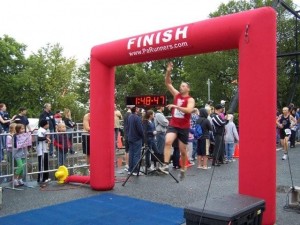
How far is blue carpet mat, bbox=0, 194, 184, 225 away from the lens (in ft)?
20.3

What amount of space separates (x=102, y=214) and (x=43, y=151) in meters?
3.35

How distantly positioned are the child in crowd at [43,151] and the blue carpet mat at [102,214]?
7.27 ft

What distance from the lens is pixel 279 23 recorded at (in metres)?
30.9

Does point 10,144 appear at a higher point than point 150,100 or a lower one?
lower

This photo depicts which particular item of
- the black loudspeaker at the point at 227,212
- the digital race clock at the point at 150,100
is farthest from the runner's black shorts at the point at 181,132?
the black loudspeaker at the point at 227,212

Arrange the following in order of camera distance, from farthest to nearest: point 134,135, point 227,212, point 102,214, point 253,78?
point 134,135 → point 102,214 → point 253,78 → point 227,212

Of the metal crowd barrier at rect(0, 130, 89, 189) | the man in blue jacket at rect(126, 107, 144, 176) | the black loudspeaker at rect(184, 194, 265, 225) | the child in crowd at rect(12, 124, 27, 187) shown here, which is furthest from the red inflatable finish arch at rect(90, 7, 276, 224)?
the metal crowd barrier at rect(0, 130, 89, 189)

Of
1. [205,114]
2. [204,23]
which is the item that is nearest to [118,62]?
[204,23]

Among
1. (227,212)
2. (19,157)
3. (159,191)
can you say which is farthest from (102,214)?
(19,157)

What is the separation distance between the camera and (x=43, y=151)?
9383mm

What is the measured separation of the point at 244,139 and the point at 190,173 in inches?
194

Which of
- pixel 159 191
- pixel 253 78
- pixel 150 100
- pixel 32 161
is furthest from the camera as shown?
pixel 32 161

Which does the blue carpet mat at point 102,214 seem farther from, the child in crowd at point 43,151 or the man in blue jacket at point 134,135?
the man in blue jacket at point 134,135

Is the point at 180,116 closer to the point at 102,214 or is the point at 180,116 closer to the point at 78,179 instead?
the point at 102,214
